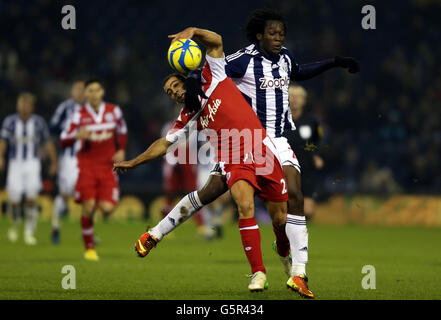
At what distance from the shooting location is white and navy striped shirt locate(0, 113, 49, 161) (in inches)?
585

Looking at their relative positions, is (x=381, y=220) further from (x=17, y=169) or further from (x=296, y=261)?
(x=296, y=261)

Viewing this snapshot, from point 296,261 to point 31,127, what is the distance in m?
8.71

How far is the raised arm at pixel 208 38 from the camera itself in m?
6.62

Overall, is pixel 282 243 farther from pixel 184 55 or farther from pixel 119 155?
pixel 119 155

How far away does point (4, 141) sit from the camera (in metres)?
14.9

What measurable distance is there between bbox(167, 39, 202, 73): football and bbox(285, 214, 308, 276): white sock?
161 cm

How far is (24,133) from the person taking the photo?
14.9 metres

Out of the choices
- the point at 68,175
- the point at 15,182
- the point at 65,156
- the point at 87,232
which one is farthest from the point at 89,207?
the point at 15,182

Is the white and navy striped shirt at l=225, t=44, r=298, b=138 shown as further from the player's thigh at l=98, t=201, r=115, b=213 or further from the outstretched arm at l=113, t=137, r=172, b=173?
the player's thigh at l=98, t=201, r=115, b=213

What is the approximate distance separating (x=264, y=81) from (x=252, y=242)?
1.42 meters

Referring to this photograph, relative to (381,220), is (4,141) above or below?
above

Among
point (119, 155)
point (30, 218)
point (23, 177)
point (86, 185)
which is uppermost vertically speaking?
point (119, 155)
